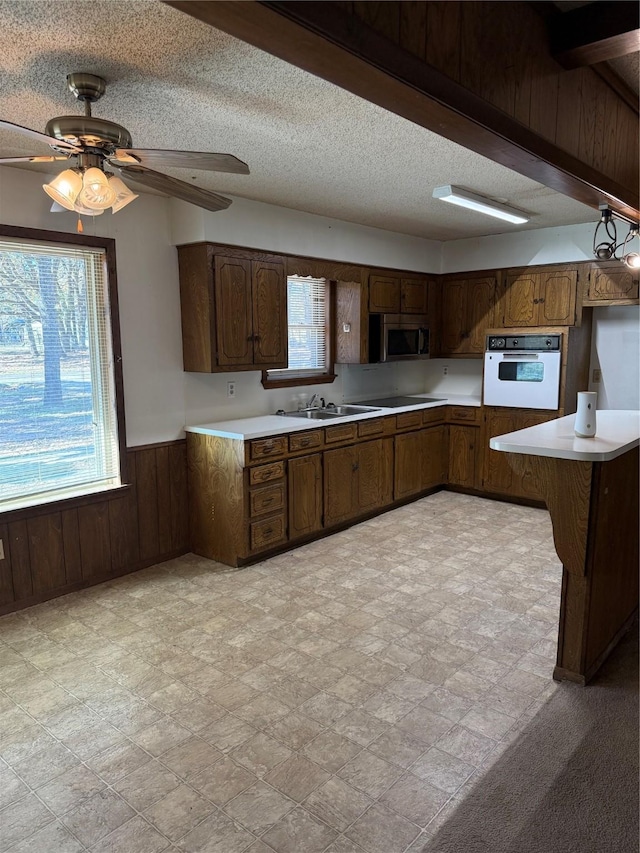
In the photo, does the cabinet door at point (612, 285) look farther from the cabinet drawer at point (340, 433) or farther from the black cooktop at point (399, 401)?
the cabinet drawer at point (340, 433)

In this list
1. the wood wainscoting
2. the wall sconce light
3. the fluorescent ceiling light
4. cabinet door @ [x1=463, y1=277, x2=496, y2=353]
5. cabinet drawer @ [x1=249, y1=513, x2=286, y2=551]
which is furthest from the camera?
cabinet door @ [x1=463, y1=277, x2=496, y2=353]

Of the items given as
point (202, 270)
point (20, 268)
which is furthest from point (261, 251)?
point (20, 268)

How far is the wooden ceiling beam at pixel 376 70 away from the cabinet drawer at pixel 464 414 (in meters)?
3.78

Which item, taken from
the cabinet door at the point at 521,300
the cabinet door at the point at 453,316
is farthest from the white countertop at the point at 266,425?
the cabinet door at the point at 521,300

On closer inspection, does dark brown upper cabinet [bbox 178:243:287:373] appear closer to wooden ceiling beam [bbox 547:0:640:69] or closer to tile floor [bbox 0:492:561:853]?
tile floor [bbox 0:492:561:853]

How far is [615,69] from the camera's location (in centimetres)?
219

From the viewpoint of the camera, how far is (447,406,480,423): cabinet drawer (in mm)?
5738

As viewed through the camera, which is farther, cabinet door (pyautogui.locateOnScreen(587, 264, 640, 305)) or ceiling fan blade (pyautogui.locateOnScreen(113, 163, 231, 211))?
cabinet door (pyautogui.locateOnScreen(587, 264, 640, 305))

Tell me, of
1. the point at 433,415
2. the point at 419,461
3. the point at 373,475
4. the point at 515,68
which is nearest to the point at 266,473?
the point at 373,475

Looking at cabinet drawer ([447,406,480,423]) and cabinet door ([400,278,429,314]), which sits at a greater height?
cabinet door ([400,278,429,314])

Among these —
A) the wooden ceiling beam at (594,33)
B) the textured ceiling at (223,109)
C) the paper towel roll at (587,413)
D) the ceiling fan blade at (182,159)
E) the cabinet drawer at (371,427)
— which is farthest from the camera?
the cabinet drawer at (371,427)

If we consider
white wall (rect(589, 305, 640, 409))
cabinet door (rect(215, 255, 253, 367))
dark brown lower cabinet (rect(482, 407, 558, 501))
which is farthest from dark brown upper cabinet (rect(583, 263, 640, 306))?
cabinet door (rect(215, 255, 253, 367))

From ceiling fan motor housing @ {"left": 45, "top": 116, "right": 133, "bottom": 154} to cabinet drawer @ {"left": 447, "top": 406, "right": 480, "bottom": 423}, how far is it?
4352 mm

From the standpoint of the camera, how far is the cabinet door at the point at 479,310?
5.76 m
